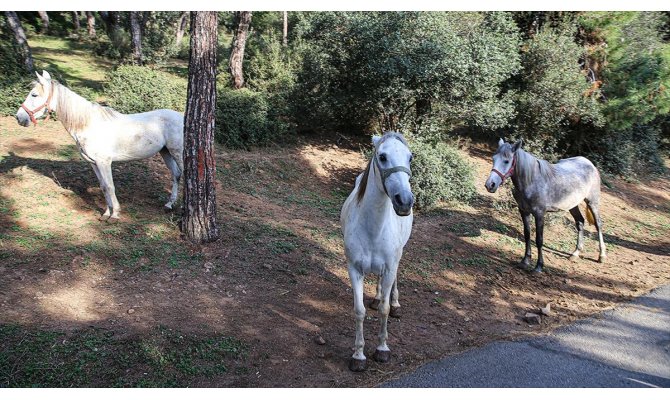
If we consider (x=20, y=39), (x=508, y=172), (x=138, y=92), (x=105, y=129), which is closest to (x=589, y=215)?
(x=508, y=172)

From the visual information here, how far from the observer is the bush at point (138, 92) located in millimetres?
11594

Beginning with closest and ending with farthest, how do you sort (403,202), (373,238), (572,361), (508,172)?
(403,202) → (373,238) → (572,361) → (508,172)

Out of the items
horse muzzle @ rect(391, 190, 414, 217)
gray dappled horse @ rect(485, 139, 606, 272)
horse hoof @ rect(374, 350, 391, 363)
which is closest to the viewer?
horse muzzle @ rect(391, 190, 414, 217)

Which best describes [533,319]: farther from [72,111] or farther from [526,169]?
[72,111]

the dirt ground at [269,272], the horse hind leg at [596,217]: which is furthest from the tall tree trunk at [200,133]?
the horse hind leg at [596,217]

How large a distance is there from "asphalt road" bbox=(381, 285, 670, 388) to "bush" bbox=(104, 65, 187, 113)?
398 inches

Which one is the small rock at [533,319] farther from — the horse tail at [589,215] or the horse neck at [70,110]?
the horse neck at [70,110]

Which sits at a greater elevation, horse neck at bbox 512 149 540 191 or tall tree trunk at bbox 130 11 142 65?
tall tree trunk at bbox 130 11 142 65

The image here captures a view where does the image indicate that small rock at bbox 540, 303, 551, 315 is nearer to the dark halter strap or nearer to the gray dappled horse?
the gray dappled horse

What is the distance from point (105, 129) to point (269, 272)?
3.41 meters

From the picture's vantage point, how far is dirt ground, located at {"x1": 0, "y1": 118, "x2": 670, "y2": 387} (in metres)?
4.78

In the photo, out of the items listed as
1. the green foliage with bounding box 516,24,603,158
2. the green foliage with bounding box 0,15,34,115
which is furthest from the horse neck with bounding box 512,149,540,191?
the green foliage with bounding box 0,15,34,115

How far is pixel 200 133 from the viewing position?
641 cm

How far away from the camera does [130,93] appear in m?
11.8
